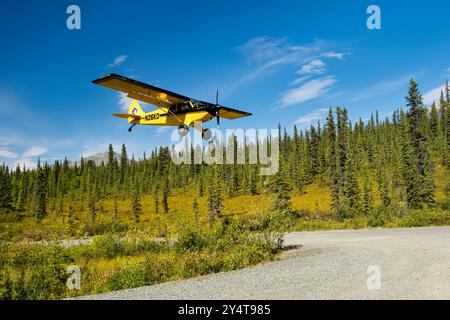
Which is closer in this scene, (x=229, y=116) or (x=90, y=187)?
(x=229, y=116)

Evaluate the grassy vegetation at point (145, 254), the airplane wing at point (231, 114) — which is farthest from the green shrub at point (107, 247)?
the airplane wing at point (231, 114)

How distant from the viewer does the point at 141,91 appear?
17531 millimetres

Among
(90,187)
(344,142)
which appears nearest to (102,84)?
(344,142)

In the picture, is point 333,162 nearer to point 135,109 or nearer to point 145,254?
point 135,109

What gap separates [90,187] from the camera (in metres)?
117

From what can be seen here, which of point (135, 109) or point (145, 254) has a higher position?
point (135, 109)

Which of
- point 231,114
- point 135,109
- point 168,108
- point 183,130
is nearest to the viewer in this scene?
point 183,130

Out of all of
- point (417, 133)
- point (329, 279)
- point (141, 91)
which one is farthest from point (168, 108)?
point (417, 133)

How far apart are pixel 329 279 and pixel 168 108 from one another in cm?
1342

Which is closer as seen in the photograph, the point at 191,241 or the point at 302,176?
the point at 191,241

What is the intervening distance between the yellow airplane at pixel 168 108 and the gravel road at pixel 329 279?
24.0 feet

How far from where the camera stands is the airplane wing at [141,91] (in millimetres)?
15022
